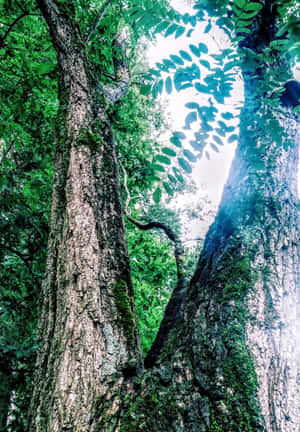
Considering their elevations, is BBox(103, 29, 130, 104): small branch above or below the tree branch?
above

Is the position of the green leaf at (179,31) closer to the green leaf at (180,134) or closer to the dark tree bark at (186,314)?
the dark tree bark at (186,314)

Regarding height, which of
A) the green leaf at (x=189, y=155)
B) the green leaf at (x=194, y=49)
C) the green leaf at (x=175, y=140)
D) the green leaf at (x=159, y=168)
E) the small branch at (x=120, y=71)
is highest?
the small branch at (x=120, y=71)

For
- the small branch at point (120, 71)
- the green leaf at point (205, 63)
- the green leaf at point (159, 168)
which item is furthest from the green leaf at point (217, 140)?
the small branch at point (120, 71)

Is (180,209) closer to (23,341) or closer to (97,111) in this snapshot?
(23,341)

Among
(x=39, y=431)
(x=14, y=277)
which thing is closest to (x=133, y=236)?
(x=14, y=277)

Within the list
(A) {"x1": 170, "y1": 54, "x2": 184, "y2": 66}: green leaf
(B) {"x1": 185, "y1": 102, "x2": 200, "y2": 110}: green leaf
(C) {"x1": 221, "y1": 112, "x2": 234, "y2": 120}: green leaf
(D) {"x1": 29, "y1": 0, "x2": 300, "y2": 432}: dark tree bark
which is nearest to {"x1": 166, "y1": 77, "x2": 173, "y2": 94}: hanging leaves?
(A) {"x1": 170, "y1": 54, "x2": 184, "y2": 66}: green leaf

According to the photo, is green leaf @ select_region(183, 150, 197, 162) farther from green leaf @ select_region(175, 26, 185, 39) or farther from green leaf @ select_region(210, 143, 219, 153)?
green leaf @ select_region(175, 26, 185, 39)

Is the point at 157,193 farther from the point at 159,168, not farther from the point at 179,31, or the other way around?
the point at 179,31

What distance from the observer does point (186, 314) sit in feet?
4.14

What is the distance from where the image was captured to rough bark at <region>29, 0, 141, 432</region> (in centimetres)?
116

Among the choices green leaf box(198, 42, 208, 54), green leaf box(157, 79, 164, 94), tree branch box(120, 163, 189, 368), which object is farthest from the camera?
green leaf box(157, 79, 164, 94)

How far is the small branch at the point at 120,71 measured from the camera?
3.83 meters

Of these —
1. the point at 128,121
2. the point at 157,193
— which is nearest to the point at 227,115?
the point at 157,193

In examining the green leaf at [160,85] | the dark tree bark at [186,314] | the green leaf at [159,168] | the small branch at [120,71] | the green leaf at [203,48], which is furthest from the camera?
the small branch at [120,71]
